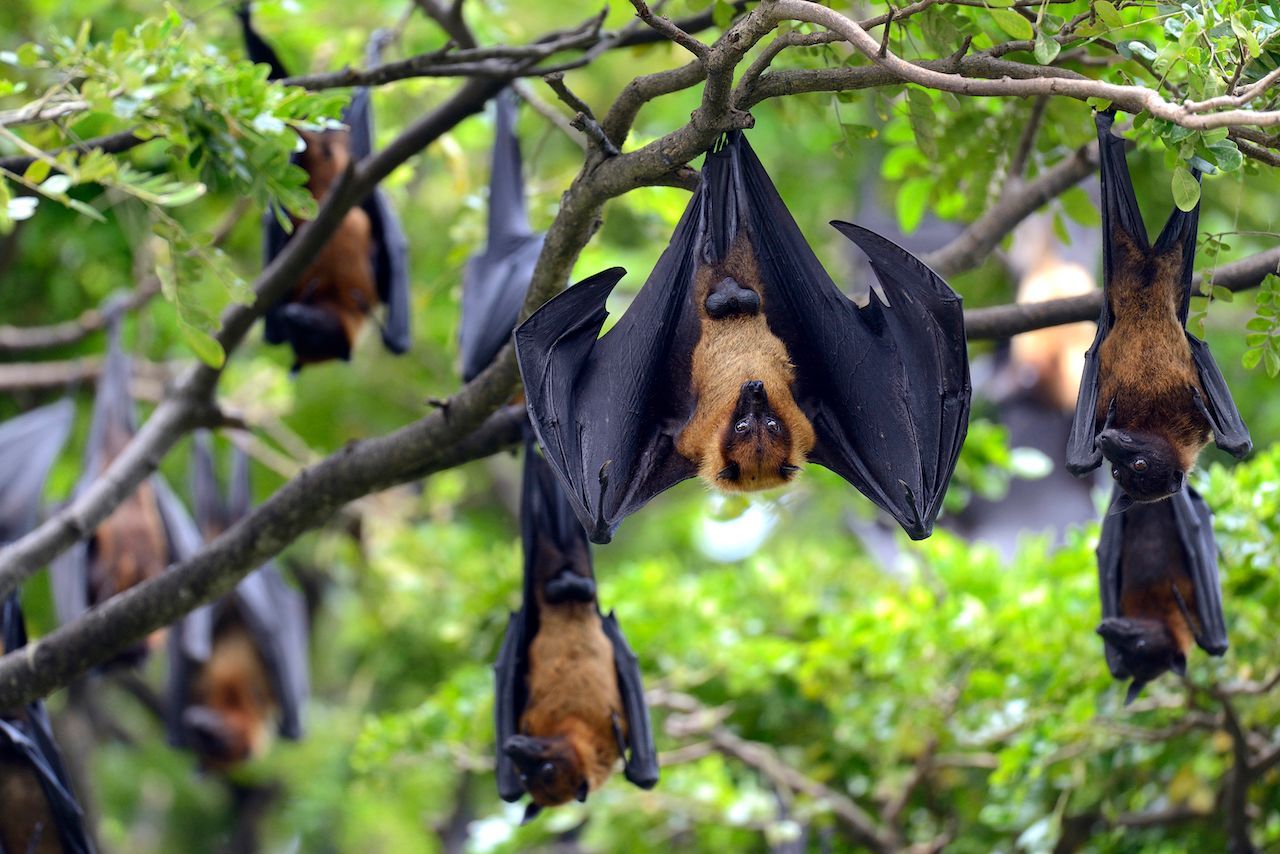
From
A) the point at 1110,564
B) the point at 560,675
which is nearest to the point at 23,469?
→ the point at 560,675

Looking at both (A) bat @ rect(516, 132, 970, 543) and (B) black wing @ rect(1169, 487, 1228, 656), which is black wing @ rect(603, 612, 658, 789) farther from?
(B) black wing @ rect(1169, 487, 1228, 656)

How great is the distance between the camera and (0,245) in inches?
365

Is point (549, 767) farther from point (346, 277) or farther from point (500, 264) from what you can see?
point (346, 277)

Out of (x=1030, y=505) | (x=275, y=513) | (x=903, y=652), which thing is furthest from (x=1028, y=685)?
(x=1030, y=505)

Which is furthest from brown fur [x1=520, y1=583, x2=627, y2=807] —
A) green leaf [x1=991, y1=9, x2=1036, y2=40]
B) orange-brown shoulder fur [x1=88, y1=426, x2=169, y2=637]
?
orange-brown shoulder fur [x1=88, y1=426, x2=169, y2=637]

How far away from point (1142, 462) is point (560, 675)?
268 cm

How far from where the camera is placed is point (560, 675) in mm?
5559

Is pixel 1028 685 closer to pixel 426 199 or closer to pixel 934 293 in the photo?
pixel 934 293

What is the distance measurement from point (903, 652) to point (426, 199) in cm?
728

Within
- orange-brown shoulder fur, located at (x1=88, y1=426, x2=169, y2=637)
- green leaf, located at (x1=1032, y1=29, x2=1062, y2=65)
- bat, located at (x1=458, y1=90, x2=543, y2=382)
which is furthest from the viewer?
orange-brown shoulder fur, located at (x1=88, y1=426, x2=169, y2=637)

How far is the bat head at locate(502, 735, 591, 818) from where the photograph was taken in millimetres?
5262

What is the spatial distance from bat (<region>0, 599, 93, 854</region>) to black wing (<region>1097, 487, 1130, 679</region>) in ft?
14.1

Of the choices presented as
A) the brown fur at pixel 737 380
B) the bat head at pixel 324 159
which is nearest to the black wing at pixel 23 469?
the bat head at pixel 324 159

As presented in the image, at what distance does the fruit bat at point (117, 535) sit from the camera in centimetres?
797
